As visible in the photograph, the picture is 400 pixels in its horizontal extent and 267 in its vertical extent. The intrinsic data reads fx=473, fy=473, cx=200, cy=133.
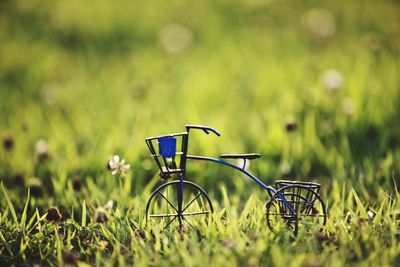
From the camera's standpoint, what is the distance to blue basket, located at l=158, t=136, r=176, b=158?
2412 mm

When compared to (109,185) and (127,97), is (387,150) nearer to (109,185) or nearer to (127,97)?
(109,185)

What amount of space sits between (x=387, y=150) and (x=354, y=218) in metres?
1.30

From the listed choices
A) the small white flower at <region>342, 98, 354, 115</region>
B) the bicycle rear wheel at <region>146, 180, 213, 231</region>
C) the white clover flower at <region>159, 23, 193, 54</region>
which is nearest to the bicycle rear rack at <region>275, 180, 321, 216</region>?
the bicycle rear wheel at <region>146, 180, 213, 231</region>

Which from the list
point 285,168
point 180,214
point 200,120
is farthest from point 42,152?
point 285,168

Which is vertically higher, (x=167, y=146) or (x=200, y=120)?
(x=200, y=120)

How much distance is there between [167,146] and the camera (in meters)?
2.42

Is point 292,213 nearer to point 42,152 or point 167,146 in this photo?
point 167,146

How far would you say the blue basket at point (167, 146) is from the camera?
241cm

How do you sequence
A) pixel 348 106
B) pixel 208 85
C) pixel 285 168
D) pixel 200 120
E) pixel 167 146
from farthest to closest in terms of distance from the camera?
pixel 208 85 → pixel 200 120 → pixel 348 106 → pixel 285 168 → pixel 167 146

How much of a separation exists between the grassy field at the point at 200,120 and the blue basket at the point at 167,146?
398 mm

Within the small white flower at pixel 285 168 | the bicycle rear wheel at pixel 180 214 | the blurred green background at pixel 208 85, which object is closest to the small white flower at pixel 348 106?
the blurred green background at pixel 208 85

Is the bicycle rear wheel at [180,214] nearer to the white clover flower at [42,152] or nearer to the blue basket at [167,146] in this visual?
Result: the blue basket at [167,146]

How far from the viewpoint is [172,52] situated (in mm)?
5898

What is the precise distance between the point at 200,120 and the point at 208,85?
2.87ft
